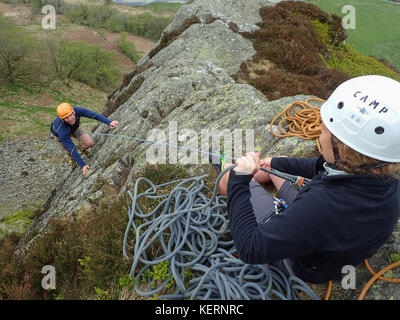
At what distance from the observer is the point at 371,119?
1826mm

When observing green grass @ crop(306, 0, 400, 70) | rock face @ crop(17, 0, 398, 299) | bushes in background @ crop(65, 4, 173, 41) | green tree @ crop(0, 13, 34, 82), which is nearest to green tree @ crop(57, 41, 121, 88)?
green tree @ crop(0, 13, 34, 82)

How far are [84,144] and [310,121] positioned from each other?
7.90 metres

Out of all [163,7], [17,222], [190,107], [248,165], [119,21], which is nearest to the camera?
[248,165]

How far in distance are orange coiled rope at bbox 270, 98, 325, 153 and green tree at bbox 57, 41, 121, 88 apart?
34754mm

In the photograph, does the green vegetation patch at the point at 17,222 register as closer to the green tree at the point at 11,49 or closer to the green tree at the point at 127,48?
the green tree at the point at 11,49

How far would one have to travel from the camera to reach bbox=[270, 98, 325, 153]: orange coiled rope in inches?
168

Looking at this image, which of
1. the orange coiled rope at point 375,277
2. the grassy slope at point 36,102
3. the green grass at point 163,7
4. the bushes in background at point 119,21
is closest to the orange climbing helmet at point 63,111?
the orange coiled rope at point 375,277

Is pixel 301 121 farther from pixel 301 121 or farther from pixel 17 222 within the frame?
pixel 17 222

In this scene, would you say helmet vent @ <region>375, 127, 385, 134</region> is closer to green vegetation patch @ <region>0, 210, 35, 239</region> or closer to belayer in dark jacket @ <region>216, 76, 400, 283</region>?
belayer in dark jacket @ <region>216, 76, 400, 283</region>

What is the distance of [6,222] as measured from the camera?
485 inches

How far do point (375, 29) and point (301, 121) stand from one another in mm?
49166

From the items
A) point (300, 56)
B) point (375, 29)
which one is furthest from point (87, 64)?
point (375, 29)

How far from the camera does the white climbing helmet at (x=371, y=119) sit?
1.76 m
